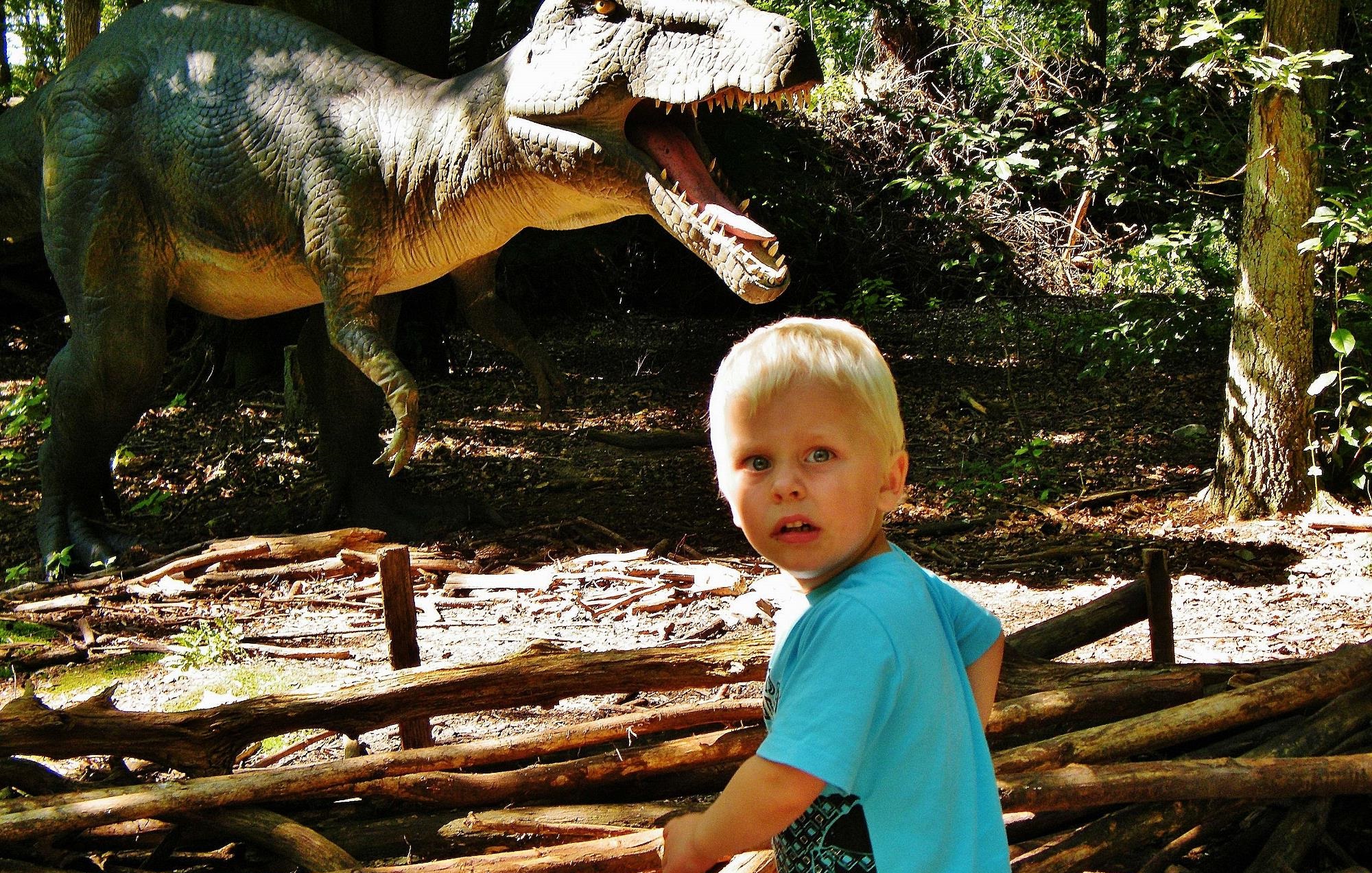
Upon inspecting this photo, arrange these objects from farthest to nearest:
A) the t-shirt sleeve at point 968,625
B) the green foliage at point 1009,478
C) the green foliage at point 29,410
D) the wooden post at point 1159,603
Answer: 1. the green foliage at point 1009,478
2. the green foliage at point 29,410
3. the wooden post at point 1159,603
4. the t-shirt sleeve at point 968,625

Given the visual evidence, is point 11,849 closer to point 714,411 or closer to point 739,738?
point 739,738

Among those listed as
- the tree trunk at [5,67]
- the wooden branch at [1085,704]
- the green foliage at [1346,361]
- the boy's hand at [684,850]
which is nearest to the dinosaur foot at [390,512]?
the wooden branch at [1085,704]

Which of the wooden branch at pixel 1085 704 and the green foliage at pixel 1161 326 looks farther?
the green foliage at pixel 1161 326

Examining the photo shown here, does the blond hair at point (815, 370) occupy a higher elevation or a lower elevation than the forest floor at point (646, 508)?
higher

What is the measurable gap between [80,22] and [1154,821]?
705cm

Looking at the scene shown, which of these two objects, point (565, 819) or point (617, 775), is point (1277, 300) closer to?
point (617, 775)

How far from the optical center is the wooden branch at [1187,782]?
2.11 m

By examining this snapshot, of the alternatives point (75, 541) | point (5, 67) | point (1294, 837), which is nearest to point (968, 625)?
point (1294, 837)

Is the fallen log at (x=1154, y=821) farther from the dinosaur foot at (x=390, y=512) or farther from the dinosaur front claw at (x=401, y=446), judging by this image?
the dinosaur foot at (x=390, y=512)

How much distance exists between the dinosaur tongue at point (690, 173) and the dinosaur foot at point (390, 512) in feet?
7.82

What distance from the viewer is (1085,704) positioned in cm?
255

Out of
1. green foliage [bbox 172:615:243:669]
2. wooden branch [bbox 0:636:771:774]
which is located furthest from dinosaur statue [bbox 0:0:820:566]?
wooden branch [bbox 0:636:771:774]

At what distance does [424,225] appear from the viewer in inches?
170

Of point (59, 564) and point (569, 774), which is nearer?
point (569, 774)
